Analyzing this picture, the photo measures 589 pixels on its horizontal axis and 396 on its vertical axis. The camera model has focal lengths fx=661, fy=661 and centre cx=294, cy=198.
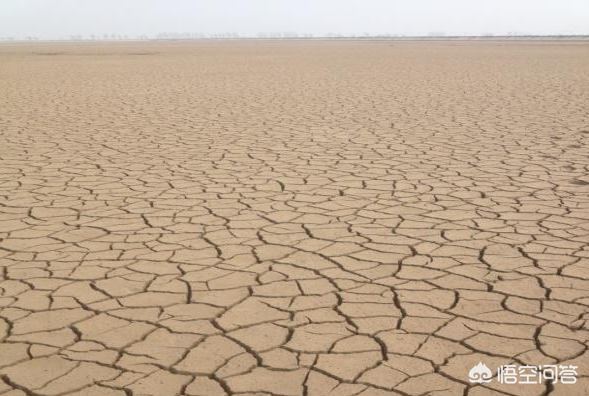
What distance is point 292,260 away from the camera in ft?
9.78

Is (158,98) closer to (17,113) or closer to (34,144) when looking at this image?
(17,113)

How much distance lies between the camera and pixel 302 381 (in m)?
1.98

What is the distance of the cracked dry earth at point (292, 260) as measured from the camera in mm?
2068

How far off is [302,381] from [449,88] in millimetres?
10389

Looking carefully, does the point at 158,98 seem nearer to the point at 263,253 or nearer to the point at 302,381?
the point at 263,253

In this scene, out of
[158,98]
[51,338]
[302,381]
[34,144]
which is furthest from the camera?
[158,98]

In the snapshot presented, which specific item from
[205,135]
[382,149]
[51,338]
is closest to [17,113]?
[205,135]

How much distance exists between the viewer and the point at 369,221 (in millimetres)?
3564

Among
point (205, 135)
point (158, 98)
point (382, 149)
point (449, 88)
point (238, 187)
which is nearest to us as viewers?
point (238, 187)

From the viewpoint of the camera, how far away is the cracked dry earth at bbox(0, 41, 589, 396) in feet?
6.79

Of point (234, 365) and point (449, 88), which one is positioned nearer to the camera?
point (234, 365)

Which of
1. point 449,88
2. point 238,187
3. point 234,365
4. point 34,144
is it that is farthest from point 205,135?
point 449,88

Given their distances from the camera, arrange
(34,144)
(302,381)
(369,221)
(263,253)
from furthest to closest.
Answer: (34,144) < (369,221) < (263,253) < (302,381)

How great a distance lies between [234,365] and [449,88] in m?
10.4
